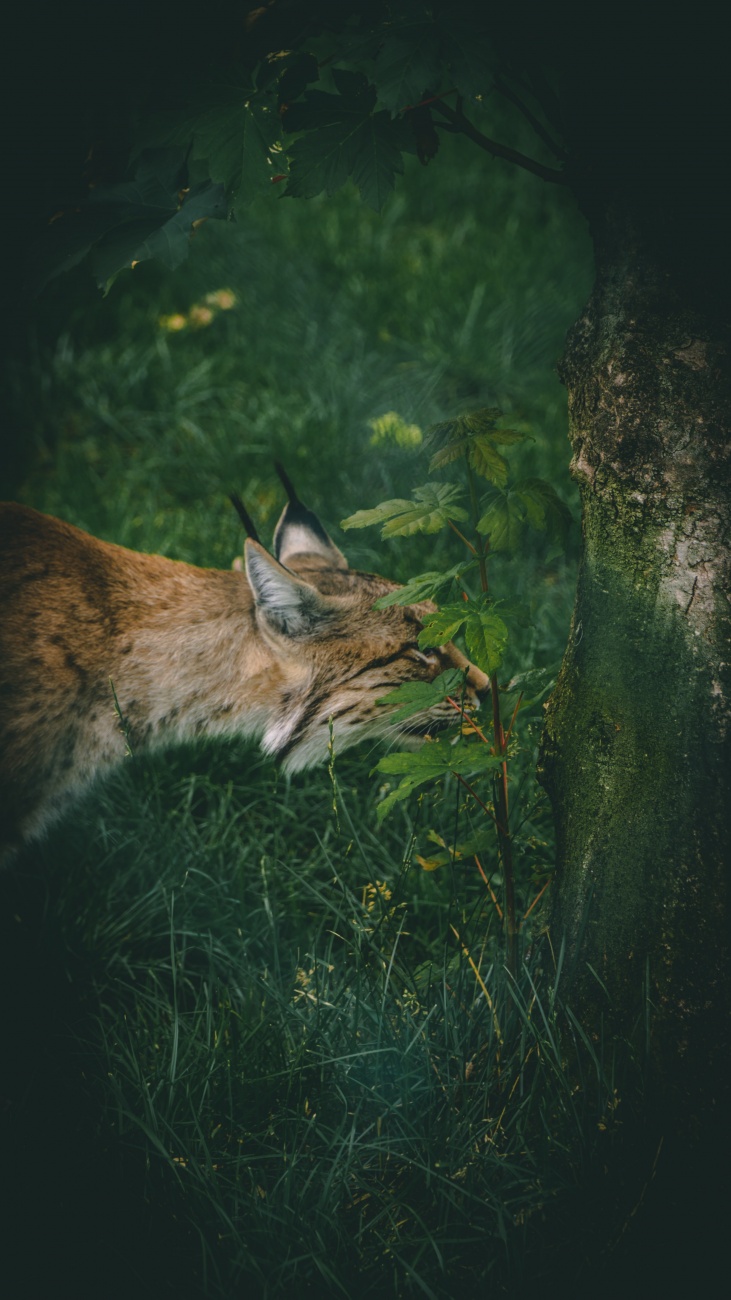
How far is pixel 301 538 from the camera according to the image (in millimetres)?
3639

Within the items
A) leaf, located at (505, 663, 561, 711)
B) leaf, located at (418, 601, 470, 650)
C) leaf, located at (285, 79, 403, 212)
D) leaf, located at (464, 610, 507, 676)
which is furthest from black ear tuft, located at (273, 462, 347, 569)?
leaf, located at (285, 79, 403, 212)

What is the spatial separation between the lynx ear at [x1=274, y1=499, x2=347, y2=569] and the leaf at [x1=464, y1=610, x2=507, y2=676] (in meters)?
1.48

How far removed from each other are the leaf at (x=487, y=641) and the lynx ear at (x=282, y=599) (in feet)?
3.08

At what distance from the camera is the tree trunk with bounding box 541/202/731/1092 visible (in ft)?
6.79

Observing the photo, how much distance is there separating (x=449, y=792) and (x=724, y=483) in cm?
180

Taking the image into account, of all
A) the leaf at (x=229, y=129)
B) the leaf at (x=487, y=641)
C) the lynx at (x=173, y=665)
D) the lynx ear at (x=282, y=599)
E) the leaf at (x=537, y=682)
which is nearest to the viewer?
the leaf at (x=229, y=129)

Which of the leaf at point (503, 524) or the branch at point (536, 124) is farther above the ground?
the branch at point (536, 124)

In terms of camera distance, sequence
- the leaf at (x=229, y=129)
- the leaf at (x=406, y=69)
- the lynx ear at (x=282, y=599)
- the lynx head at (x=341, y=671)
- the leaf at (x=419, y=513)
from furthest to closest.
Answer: the lynx head at (x=341, y=671) → the lynx ear at (x=282, y=599) → the leaf at (x=419, y=513) → the leaf at (x=229, y=129) → the leaf at (x=406, y=69)

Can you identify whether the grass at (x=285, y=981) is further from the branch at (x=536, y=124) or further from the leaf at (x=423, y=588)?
the branch at (x=536, y=124)

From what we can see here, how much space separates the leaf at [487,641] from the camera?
216 centimetres

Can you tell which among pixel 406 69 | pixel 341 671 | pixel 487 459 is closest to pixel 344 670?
pixel 341 671

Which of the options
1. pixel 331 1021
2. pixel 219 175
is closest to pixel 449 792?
pixel 331 1021

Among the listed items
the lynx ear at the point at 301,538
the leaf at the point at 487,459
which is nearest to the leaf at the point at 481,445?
the leaf at the point at 487,459

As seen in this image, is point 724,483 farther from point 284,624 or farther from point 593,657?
point 284,624
